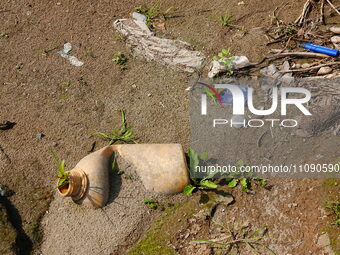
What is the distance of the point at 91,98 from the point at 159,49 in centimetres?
91

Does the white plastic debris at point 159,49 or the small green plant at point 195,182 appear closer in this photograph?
the small green plant at point 195,182

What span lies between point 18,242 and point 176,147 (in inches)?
58.3

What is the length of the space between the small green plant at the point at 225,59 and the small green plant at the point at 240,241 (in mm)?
1630

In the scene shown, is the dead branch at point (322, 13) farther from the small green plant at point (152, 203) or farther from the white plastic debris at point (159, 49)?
the small green plant at point (152, 203)

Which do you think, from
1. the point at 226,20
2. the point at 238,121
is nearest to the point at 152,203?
the point at 238,121

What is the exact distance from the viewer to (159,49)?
4.75m

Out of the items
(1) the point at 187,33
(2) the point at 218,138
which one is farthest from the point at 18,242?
(1) the point at 187,33

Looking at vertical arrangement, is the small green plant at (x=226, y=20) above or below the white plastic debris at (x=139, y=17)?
below

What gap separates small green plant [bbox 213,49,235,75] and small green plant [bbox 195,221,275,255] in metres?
1.63

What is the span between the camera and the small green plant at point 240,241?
3.46 meters

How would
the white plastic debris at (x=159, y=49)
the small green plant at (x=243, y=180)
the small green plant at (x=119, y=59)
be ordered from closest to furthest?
the small green plant at (x=243, y=180) < the white plastic debris at (x=159, y=49) < the small green plant at (x=119, y=59)

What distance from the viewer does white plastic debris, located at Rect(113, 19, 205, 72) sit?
183 inches

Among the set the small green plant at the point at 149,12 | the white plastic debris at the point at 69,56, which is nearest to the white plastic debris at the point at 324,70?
the small green plant at the point at 149,12

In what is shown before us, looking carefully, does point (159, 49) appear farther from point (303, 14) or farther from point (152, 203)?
point (152, 203)
